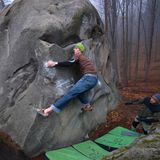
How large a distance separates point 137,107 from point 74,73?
280 cm

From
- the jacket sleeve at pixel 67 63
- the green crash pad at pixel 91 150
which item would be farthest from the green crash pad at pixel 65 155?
the jacket sleeve at pixel 67 63

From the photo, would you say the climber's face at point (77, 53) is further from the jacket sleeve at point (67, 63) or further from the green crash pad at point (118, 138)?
the green crash pad at point (118, 138)

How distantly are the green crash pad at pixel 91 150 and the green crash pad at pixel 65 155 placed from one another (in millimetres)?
123

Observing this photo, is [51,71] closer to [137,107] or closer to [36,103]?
[36,103]

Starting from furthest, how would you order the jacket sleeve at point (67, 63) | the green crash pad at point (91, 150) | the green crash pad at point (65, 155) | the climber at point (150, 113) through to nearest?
the climber at point (150, 113), the jacket sleeve at point (67, 63), the green crash pad at point (91, 150), the green crash pad at point (65, 155)

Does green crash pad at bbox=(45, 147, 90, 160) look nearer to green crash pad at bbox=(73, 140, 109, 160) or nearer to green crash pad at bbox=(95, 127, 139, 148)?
green crash pad at bbox=(73, 140, 109, 160)

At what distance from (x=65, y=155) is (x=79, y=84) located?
1.51 meters

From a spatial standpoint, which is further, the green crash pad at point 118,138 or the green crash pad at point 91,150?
the green crash pad at point 118,138

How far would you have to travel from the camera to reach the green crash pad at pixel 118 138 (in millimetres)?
6278

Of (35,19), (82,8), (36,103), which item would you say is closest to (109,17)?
(82,8)

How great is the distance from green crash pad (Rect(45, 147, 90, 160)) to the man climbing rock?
74 centimetres

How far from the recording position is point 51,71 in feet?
21.3

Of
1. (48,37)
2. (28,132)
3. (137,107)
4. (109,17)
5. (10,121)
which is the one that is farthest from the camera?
(109,17)

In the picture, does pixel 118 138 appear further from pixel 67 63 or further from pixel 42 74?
pixel 42 74
